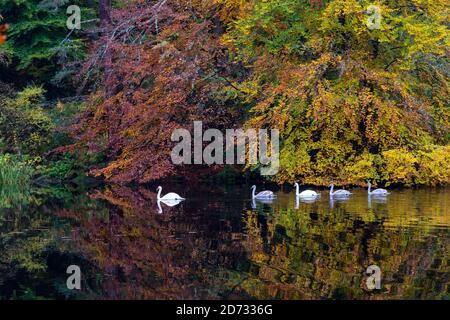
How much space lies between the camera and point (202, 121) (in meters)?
24.0

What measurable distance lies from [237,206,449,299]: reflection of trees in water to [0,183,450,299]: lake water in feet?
0.06

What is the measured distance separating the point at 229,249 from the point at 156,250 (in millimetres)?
1226

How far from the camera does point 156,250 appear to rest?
1259 cm

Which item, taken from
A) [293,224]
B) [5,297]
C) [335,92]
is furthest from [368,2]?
[5,297]

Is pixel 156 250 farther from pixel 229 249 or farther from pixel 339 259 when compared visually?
pixel 339 259

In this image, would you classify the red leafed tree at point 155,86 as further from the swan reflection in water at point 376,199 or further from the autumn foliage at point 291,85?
the swan reflection in water at point 376,199

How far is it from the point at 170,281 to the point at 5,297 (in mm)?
2188

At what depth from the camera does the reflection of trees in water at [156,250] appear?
10133mm

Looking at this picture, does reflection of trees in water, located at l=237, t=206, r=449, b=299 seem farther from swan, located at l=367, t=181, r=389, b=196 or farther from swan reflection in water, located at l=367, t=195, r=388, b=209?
swan, located at l=367, t=181, r=389, b=196

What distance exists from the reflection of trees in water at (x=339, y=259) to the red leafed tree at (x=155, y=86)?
29.0 feet

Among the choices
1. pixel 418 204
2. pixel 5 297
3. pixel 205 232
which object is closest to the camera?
pixel 5 297

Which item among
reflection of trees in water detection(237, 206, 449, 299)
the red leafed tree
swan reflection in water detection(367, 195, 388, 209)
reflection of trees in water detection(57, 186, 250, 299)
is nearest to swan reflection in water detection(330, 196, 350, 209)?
swan reflection in water detection(367, 195, 388, 209)

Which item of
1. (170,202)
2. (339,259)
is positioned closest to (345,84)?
(170,202)
